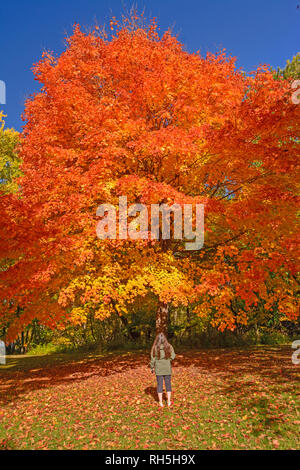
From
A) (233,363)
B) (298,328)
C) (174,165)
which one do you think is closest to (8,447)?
(233,363)

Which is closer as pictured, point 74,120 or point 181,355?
point 74,120

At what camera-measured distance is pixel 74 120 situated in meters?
12.0

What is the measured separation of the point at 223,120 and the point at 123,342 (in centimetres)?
1511

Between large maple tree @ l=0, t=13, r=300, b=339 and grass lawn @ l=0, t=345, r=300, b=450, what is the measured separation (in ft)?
7.31

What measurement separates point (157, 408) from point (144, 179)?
22.3 feet

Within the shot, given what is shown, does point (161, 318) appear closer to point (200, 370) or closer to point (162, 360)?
point (200, 370)

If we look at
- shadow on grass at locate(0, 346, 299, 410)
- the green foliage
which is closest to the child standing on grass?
shadow on grass at locate(0, 346, 299, 410)

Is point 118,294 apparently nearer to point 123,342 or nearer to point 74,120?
point 74,120

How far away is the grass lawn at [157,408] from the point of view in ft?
20.7

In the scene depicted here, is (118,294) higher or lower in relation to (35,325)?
higher

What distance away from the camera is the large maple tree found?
10.2 metres

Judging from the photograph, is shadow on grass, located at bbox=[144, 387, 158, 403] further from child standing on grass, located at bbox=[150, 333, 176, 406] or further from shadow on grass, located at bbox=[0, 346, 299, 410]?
child standing on grass, located at bbox=[150, 333, 176, 406]

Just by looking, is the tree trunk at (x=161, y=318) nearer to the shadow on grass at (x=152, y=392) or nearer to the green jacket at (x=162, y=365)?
the shadow on grass at (x=152, y=392)

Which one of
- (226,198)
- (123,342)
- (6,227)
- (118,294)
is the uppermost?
(226,198)
